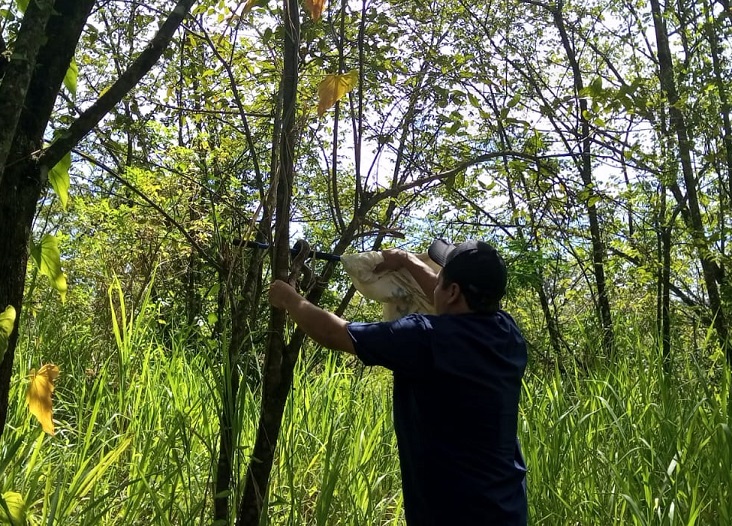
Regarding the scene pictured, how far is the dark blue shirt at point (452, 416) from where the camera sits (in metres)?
1.65

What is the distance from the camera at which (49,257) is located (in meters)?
1.28

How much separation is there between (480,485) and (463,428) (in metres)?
0.16

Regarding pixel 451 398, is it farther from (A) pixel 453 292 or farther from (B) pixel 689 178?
(B) pixel 689 178

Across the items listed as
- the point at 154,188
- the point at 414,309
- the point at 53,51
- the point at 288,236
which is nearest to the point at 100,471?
the point at 288,236

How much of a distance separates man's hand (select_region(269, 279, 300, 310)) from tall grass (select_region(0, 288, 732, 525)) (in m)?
0.44

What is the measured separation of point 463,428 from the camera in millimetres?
1692

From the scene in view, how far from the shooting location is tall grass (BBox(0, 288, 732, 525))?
2.11 m

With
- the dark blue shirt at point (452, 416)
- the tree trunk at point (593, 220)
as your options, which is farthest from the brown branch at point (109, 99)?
the tree trunk at point (593, 220)

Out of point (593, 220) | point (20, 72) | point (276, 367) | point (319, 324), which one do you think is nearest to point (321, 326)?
point (319, 324)

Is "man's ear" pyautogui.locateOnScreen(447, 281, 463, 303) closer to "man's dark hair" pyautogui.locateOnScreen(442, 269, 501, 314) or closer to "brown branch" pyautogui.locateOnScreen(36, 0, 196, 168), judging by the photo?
"man's dark hair" pyautogui.locateOnScreen(442, 269, 501, 314)

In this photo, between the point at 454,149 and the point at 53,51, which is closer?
the point at 53,51

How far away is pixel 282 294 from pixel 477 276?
0.56 metres

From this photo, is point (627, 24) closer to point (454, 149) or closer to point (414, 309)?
point (454, 149)

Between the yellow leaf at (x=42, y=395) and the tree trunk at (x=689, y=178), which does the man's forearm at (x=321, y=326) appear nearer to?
the yellow leaf at (x=42, y=395)
